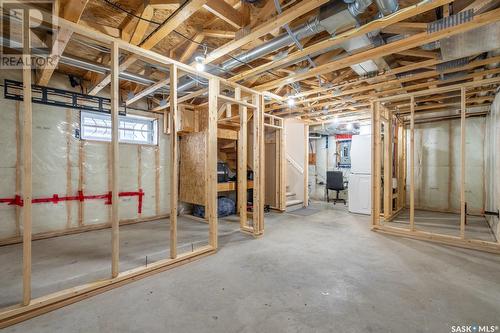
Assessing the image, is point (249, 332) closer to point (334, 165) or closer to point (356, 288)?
point (356, 288)

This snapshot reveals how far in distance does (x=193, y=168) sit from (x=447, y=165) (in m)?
6.70

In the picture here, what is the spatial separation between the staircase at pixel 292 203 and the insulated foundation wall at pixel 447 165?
3.21 metres

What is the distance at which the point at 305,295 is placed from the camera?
217 cm

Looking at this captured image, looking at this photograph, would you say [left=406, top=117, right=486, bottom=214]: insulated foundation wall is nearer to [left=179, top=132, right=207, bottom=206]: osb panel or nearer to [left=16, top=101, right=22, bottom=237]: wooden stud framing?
[left=179, top=132, right=207, bottom=206]: osb panel

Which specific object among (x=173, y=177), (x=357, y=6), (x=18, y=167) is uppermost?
(x=357, y=6)

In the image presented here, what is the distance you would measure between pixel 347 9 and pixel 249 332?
286 cm

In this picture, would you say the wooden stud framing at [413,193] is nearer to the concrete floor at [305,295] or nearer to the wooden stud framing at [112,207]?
the concrete floor at [305,295]

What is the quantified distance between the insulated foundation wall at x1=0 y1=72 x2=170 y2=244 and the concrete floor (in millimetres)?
2761

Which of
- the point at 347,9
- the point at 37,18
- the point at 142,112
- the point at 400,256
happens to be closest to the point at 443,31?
the point at 347,9

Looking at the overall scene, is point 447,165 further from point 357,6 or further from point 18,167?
point 18,167

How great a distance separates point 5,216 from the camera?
11.8ft

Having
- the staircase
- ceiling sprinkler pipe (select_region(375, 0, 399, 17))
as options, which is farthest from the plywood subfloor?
ceiling sprinkler pipe (select_region(375, 0, 399, 17))

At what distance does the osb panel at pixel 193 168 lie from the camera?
16.9ft

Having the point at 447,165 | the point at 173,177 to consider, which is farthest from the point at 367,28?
the point at 447,165
